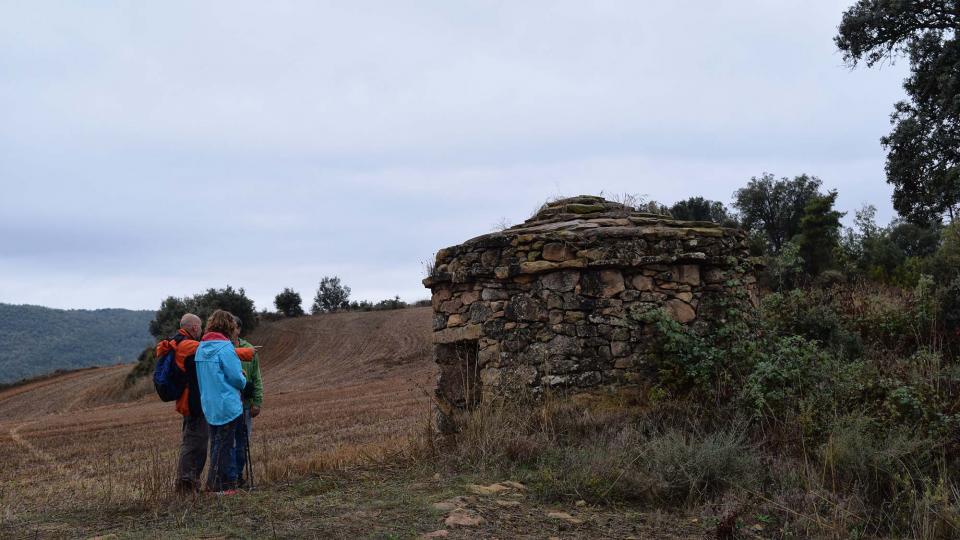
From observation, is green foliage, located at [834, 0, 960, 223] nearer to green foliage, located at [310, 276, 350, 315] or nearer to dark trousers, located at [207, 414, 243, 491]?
dark trousers, located at [207, 414, 243, 491]

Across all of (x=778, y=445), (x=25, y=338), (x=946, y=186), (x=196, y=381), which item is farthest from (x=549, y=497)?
(x=25, y=338)

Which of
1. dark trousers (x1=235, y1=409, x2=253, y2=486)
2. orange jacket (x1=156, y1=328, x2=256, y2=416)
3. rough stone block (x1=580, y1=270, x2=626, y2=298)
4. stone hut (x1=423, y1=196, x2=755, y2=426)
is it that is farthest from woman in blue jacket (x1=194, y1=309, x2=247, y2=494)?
rough stone block (x1=580, y1=270, x2=626, y2=298)

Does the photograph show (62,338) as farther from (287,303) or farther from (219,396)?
(219,396)

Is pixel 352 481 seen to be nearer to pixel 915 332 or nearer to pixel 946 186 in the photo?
pixel 915 332

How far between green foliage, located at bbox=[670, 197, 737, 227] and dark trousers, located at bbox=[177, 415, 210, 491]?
2330 centimetres

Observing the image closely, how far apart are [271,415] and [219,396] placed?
933cm

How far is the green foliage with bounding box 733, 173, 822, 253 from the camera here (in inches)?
1282

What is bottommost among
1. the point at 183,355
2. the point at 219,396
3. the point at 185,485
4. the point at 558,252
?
the point at 185,485

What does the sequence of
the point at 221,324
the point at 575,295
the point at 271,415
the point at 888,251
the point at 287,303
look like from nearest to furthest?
the point at 221,324 → the point at 575,295 → the point at 271,415 → the point at 888,251 → the point at 287,303

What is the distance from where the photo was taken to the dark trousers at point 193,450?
6395 millimetres

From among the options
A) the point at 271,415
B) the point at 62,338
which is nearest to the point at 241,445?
the point at 271,415

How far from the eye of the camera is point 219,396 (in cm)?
628

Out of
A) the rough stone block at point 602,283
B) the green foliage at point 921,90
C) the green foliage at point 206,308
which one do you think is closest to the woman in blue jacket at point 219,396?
the rough stone block at point 602,283

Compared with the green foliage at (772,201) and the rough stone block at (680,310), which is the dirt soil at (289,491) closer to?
the rough stone block at (680,310)
